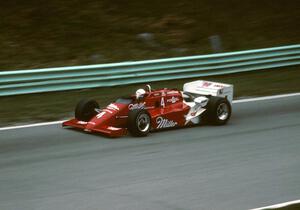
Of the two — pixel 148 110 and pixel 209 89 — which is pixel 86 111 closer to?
pixel 148 110

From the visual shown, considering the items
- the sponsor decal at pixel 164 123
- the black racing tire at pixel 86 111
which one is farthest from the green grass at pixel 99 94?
the sponsor decal at pixel 164 123

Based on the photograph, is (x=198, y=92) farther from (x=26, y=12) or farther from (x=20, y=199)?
(x=26, y=12)

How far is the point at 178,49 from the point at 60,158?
1103cm

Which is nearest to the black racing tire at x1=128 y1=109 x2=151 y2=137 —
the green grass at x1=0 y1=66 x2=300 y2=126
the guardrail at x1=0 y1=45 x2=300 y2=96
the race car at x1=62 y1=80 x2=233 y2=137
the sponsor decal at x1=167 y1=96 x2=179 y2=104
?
the race car at x1=62 y1=80 x2=233 y2=137

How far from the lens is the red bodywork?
441 inches

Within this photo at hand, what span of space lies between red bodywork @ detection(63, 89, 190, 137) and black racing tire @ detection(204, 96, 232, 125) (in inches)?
17.6

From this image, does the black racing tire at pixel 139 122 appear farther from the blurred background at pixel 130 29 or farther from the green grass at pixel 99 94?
the blurred background at pixel 130 29

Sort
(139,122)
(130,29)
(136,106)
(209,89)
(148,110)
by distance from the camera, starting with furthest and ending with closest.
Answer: (130,29)
(209,89)
(148,110)
(136,106)
(139,122)

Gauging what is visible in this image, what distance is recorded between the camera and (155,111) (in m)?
11.7

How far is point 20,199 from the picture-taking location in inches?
314

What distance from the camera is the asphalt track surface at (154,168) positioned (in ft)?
26.5

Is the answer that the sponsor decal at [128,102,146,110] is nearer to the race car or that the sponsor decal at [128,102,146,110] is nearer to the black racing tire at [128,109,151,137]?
the race car

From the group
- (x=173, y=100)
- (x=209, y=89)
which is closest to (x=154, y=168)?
(x=173, y=100)

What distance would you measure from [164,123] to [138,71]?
4.92 meters
